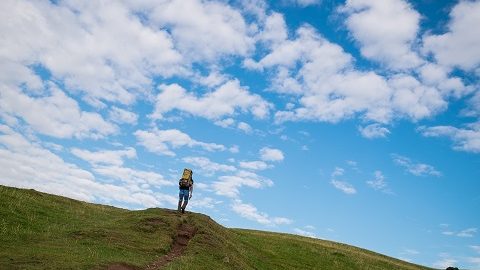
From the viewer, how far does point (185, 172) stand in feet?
128

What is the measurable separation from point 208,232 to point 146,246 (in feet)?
25.3

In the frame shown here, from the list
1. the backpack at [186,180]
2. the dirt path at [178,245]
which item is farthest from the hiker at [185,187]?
the dirt path at [178,245]

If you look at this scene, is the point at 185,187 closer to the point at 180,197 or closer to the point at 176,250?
the point at 180,197

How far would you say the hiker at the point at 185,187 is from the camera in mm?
38594

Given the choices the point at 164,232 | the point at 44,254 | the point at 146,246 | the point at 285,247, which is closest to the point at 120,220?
the point at 164,232

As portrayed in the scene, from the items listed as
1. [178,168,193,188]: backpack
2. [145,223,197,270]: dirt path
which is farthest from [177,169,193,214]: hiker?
[145,223,197,270]: dirt path

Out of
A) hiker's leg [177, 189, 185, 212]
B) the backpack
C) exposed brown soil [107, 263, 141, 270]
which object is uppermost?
the backpack

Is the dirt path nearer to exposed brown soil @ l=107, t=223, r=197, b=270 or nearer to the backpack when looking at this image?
exposed brown soil @ l=107, t=223, r=197, b=270

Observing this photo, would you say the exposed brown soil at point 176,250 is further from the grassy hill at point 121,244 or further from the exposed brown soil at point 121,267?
the grassy hill at point 121,244

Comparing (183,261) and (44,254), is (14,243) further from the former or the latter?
(183,261)

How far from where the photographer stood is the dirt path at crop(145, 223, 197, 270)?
24.9 metres

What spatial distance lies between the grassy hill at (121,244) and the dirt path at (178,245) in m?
0.16

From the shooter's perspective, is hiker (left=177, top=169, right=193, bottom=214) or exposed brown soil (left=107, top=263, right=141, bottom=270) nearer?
exposed brown soil (left=107, top=263, right=141, bottom=270)

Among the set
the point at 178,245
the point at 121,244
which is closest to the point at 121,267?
the point at 121,244
